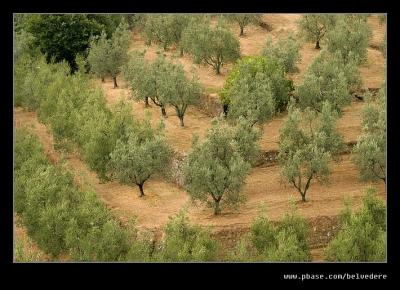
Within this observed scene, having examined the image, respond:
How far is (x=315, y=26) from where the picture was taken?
8419 centimetres

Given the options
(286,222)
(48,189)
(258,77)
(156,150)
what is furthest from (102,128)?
(286,222)

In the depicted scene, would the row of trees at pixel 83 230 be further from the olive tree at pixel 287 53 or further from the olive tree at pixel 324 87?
the olive tree at pixel 287 53

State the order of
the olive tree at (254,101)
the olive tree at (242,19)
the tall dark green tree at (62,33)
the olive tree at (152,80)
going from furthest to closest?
the olive tree at (242,19) < the tall dark green tree at (62,33) < the olive tree at (152,80) < the olive tree at (254,101)

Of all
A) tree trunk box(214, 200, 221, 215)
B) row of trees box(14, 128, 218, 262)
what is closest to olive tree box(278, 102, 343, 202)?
tree trunk box(214, 200, 221, 215)

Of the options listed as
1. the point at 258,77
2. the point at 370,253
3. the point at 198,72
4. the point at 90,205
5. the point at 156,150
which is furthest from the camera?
the point at 198,72

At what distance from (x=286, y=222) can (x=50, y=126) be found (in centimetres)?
3130

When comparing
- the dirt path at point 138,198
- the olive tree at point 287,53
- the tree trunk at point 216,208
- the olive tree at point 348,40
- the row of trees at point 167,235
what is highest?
the olive tree at point 348,40

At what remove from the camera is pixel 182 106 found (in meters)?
65.2

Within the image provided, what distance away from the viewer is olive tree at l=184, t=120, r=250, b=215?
4872cm

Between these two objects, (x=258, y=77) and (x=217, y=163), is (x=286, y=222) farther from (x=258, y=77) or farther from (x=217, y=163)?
(x=258, y=77)

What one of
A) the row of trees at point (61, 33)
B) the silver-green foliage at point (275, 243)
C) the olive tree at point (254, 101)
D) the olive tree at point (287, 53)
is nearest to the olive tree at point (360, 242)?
the silver-green foliage at point (275, 243)

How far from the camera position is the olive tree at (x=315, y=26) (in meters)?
83.3

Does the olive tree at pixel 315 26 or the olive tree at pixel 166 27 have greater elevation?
the olive tree at pixel 315 26

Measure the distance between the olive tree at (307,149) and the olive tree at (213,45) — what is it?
22.0m
